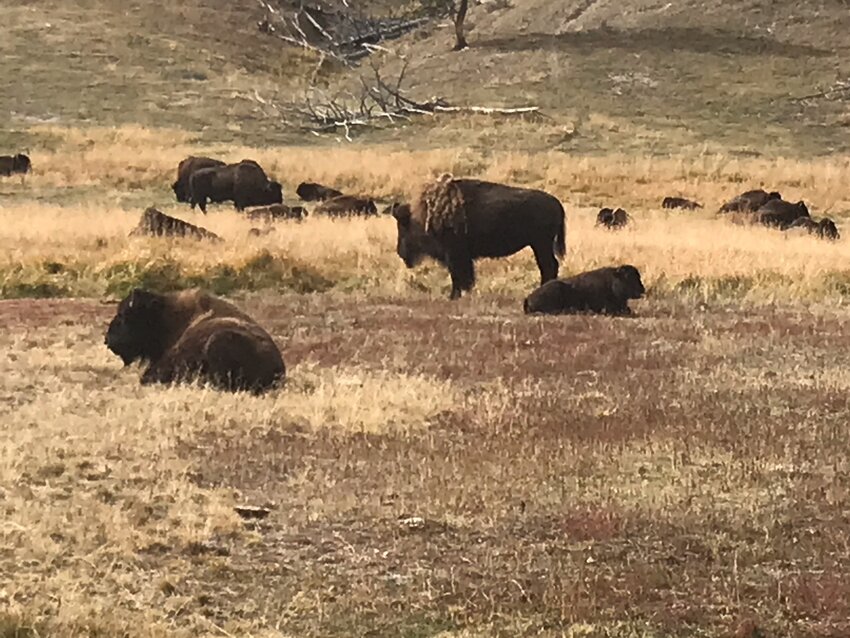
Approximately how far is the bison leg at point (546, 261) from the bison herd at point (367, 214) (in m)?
0.01

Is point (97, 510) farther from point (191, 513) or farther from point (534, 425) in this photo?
point (534, 425)

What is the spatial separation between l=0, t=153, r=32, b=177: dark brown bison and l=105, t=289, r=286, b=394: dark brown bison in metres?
23.6

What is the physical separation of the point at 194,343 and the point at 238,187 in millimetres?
20249

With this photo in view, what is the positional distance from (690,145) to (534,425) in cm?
3478

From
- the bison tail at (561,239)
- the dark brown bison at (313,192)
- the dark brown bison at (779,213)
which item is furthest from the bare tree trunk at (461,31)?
the bison tail at (561,239)

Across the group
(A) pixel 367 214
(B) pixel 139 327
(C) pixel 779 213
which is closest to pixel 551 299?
(B) pixel 139 327

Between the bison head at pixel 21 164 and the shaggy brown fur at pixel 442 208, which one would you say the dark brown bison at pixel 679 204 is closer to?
the shaggy brown fur at pixel 442 208

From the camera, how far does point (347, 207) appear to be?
28078mm

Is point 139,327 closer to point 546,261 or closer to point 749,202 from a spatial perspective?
point 546,261

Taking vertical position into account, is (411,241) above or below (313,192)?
above

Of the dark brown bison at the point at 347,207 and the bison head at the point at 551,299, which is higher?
the bison head at the point at 551,299

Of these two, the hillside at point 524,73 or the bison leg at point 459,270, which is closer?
the bison leg at point 459,270

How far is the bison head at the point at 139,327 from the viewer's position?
12430mm

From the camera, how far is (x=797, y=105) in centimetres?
5003
